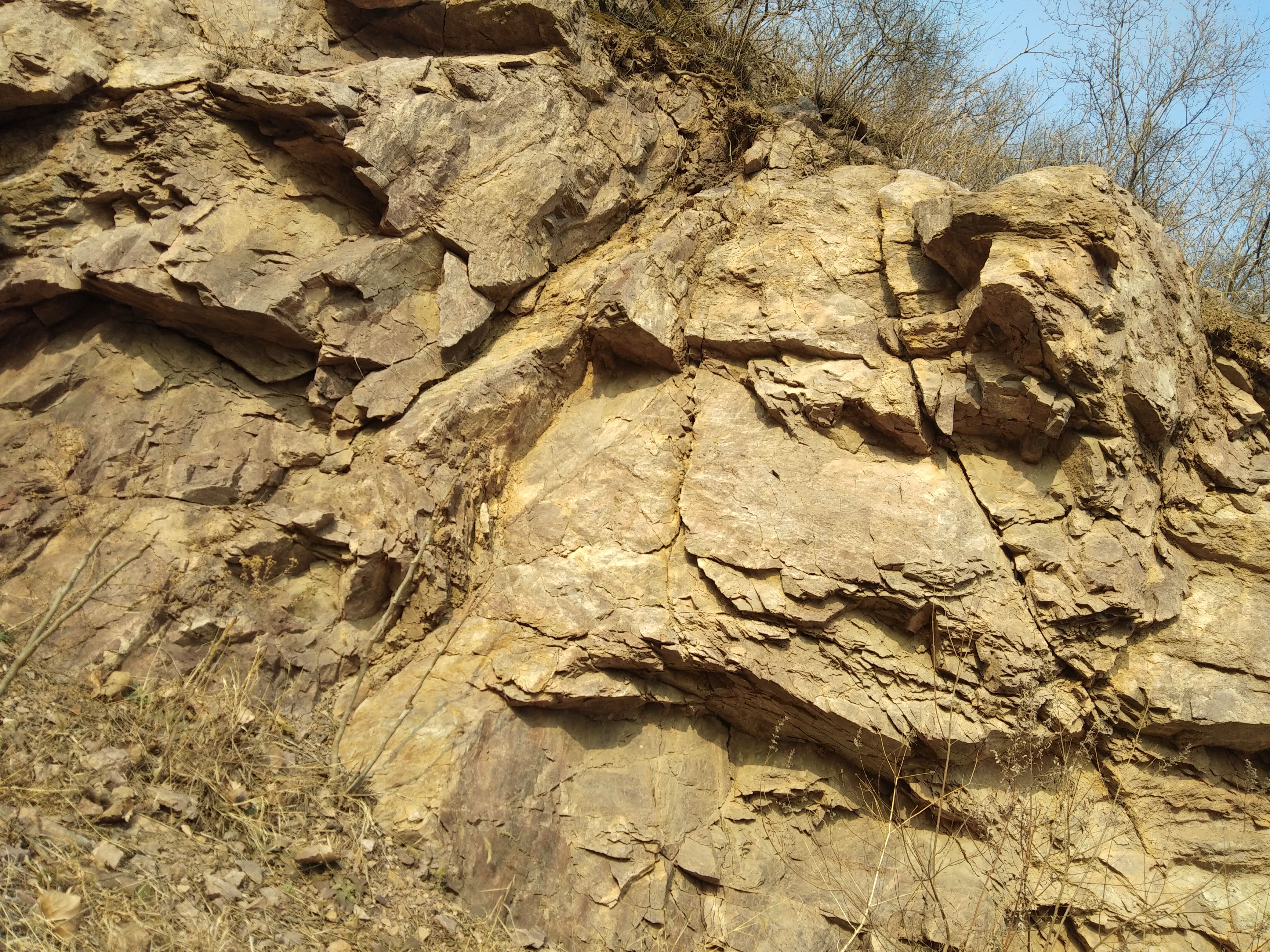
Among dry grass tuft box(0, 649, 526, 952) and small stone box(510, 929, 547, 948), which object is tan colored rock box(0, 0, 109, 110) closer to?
dry grass tuft box(0, 649, 526, 952)

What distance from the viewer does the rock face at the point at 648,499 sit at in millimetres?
4188

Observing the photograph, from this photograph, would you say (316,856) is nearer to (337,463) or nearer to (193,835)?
(193,835)

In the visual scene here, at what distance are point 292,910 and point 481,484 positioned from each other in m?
2.34

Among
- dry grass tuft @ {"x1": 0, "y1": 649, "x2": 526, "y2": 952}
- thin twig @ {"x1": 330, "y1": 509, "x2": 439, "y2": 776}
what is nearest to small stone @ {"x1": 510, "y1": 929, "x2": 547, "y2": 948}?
dry grass tuft @ {"x1": 0, "y1": 649, "x2": 526, "y2": 952}

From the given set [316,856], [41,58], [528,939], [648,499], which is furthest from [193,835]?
[41,58]

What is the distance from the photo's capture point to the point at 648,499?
4.73 m

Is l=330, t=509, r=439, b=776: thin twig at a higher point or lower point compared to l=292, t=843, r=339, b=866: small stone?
higher

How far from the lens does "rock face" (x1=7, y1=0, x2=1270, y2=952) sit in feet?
13.7

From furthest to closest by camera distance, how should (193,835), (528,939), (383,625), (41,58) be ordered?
(41,58) < (383,625) < (528,939) < (193,835)

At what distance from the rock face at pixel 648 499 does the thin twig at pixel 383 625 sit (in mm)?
83

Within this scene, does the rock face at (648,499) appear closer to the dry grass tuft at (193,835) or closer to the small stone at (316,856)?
the dry grass tuft at (193,835)

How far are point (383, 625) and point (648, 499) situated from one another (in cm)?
161

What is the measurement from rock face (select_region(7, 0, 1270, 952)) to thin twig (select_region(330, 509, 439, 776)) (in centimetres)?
8

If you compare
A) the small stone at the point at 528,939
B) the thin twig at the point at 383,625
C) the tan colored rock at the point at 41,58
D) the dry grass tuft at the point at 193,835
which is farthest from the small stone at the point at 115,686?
the tan colored rock at the point at 41,58
